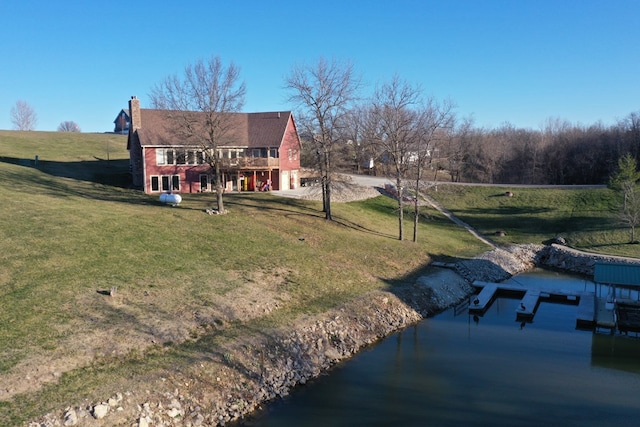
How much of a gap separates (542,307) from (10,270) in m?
29.1

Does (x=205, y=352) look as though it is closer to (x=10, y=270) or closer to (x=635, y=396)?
Answer: (x=10, y=270)

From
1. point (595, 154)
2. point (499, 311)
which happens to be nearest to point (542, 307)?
point (499, 311)

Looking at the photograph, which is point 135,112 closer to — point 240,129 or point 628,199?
point 240,129

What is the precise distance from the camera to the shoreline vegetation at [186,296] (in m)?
15.0

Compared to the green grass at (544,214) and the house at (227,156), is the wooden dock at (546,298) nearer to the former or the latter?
the green grass at (544,214)

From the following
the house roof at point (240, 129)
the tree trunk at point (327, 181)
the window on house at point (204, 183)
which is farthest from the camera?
the window on house at point (204, 183)

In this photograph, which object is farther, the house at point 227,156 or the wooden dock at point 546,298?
the house at point 227,156

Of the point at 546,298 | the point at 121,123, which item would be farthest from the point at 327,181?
the point at 121,123

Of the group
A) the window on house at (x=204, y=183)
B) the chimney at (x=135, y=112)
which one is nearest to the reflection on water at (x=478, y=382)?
the window on house at (x=204, y=183)

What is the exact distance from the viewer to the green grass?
43.2 m

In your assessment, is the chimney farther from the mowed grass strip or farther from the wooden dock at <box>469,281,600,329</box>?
the wooden dock at <box>469,281,600,329</box>

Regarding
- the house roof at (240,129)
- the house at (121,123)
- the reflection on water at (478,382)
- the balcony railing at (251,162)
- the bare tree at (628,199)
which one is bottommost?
the reflection on water at (478,382)

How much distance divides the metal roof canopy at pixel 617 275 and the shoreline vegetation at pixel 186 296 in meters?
8.08

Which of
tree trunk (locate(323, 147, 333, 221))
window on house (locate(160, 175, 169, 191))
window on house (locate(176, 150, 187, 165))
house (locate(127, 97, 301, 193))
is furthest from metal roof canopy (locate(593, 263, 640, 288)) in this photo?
window on house (locate(160, 175, 169, 191))
